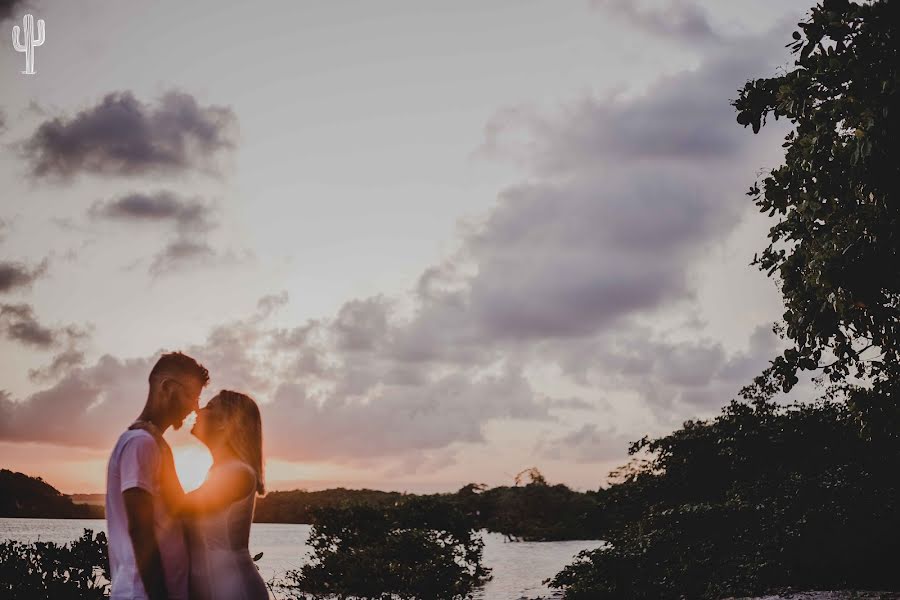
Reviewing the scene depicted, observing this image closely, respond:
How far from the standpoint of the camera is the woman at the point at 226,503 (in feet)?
17.6

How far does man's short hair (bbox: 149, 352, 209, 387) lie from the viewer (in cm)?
521

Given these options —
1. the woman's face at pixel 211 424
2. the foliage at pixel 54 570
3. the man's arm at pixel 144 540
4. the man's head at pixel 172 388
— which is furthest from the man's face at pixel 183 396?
the foliage at pixel 54 570

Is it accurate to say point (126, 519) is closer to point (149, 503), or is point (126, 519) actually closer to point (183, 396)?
point (149, 503)

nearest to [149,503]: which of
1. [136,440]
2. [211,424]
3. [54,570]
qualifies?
[136,440]

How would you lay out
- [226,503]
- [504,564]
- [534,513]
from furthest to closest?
[534,513], [504,564], [226,503]

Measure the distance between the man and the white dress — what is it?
178 mm

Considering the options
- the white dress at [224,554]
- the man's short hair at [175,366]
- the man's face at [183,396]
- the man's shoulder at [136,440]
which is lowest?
the white dress at [224,554]

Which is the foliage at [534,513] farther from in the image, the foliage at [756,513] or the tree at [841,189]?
the tree at [841,189]

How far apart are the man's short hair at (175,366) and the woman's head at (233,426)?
13.6 inches

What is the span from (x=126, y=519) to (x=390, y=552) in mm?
17007

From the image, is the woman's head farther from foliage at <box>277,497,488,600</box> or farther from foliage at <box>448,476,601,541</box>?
foliage at <box>448,476,601,541</box>

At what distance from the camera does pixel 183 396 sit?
17.3 feet

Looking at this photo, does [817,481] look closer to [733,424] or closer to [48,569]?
[733,424]

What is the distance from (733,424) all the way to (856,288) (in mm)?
12913
